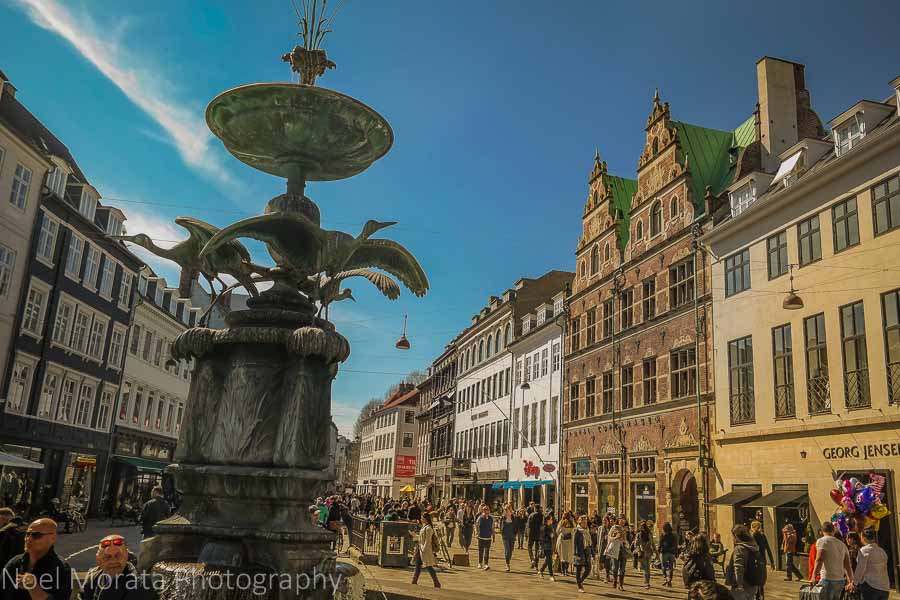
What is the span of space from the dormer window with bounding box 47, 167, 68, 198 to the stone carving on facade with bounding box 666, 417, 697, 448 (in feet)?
85.5

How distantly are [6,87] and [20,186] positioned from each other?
433cm

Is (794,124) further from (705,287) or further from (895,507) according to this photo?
(895,507)

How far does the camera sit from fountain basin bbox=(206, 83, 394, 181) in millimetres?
8109

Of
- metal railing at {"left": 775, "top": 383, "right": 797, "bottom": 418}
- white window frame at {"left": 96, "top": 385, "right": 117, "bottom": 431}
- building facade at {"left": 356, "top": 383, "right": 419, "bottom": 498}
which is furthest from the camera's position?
building facade at {"left": 356, "top": 383, "right": 419, "bottom": 498}

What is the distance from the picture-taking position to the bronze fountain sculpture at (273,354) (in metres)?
6.96

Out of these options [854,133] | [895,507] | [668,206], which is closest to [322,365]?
[895,507]

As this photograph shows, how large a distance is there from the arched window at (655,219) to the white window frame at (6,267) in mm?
25362

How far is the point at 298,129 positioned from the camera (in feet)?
27.9

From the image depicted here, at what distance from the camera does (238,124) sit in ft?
28.5

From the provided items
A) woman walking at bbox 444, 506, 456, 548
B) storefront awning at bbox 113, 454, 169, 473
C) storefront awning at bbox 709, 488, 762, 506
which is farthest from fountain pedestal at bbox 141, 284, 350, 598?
storefront awning at bbox 113, 454, 169, 473

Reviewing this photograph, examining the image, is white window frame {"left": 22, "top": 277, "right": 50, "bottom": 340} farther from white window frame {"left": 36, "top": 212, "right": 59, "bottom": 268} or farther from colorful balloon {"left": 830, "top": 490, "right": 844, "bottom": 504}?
colorful balloon {"left": 830, "top": 490, "right": 844, "bottom": 504}

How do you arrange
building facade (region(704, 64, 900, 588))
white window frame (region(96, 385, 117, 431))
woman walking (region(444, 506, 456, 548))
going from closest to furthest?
building facade (region(704, 64, 900, 588)) < woman walking (region(444, 506, 456, 548)) < white window frame (region(96, 385, 117, 431))

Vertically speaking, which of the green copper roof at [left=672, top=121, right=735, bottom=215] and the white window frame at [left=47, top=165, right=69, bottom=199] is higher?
the green copper roof at [left=672, top=121, right=735, bottom=215]

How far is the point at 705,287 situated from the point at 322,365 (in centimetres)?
2264
